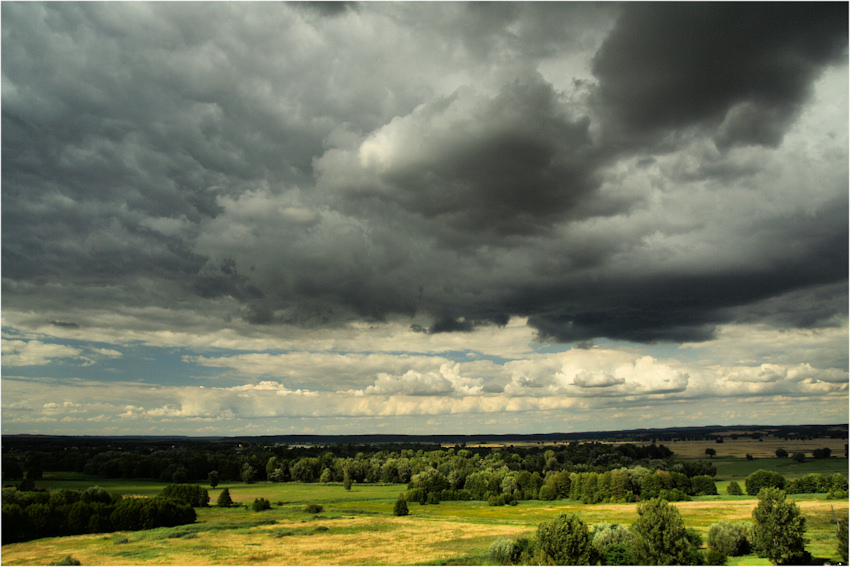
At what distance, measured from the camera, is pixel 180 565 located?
233 ft

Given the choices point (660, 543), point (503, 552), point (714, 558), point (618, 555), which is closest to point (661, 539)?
point (660, 543)

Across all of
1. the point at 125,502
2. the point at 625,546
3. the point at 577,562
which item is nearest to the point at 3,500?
the point at 125,502

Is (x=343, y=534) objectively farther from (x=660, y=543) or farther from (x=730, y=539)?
(x=730, y=539)

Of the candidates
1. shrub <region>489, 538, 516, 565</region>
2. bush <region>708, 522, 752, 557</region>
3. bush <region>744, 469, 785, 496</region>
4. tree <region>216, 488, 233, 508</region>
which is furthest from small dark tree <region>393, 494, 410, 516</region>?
bush <region>744, 469, 785, 496</region>

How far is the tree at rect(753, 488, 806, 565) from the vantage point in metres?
72.9

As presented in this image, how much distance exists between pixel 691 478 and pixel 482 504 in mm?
79638

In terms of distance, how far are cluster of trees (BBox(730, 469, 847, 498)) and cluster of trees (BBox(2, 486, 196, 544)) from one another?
167 metres

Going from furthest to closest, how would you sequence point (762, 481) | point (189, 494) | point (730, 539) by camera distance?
1. point (762, 481)
2. point (189, 494)
3. point (730, 539)

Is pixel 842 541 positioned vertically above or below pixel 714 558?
above

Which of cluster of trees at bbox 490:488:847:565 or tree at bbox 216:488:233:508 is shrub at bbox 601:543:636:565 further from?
tree at bbox 216:488:233:508

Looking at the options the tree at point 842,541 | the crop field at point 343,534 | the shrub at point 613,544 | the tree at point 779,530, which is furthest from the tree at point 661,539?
the tree at point 842,541

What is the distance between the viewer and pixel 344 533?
99812mm

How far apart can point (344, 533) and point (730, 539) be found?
69253mm

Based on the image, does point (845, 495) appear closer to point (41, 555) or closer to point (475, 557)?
point (475, 557)
